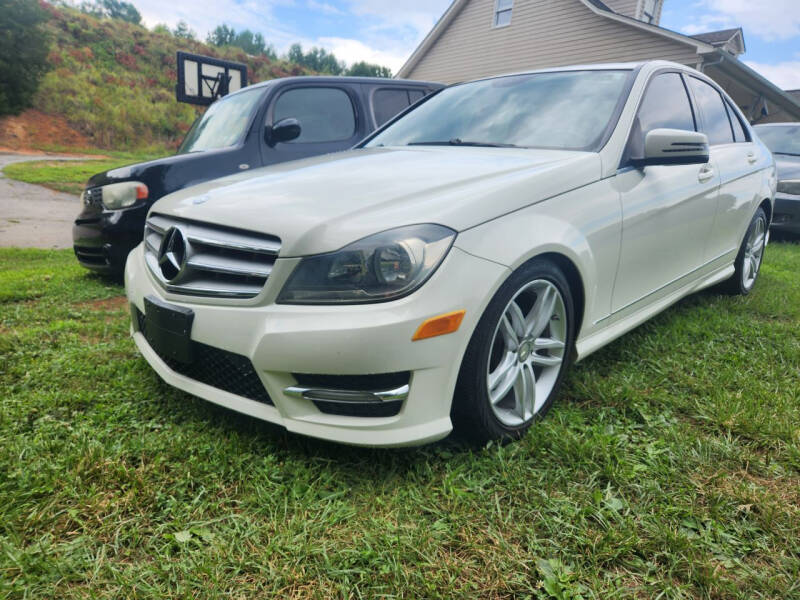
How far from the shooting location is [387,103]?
5469 millimetres

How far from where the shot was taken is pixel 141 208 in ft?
13.8

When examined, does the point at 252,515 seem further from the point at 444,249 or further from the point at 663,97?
the point at 663,97

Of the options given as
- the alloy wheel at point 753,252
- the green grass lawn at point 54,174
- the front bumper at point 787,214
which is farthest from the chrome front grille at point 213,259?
the green grass lawn at point 54,174

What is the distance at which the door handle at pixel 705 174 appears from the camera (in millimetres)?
3135

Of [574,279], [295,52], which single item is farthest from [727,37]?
[295,52]

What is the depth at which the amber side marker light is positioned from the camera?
172 centimetres

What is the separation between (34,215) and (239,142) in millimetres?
5805

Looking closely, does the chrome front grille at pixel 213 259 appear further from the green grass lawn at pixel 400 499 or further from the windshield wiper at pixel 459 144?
the windshield wiper at pixel 459 144

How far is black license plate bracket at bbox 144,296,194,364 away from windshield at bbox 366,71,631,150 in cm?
168

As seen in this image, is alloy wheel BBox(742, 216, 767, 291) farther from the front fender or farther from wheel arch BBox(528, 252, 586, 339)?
wheel arch BBox(528, 252, 586, 339)

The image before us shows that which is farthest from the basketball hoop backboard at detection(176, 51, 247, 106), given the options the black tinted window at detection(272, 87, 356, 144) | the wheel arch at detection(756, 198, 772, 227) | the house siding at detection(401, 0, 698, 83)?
the wheel arch at detection(756, 198, 772, 227)

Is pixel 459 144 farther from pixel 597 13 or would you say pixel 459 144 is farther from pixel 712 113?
pixel 597 13

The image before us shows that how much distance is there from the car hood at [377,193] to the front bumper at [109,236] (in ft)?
6.58

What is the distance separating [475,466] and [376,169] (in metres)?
1.29
